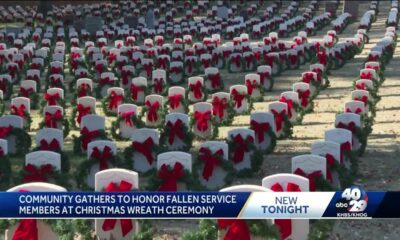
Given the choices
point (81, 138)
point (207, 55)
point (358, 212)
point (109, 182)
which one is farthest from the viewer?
point (207, 55)

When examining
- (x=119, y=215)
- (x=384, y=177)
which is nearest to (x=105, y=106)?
(x=384, y=177)

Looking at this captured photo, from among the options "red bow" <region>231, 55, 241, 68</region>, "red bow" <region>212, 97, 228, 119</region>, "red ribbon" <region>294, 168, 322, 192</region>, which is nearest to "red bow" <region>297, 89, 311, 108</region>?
"red bow" <region>212, 97, 228, 119</region>

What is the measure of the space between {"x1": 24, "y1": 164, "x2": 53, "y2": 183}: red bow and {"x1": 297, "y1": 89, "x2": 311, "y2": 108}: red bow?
34.0 ft

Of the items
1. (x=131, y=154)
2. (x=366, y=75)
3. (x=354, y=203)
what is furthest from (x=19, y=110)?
(x=354, y=203)

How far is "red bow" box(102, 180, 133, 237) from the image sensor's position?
47.6 ft

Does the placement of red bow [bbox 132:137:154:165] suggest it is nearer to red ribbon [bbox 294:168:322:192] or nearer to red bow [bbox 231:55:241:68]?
red ribbon [bbox 294:168:322:192]

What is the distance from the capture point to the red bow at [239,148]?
19.1 metres

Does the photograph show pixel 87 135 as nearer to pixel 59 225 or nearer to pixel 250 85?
pixel 59 225

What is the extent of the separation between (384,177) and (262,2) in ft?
156

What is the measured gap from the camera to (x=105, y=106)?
1015 inches

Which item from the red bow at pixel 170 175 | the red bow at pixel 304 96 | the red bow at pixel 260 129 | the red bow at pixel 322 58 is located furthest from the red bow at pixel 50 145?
the red bow at pixel 322 58

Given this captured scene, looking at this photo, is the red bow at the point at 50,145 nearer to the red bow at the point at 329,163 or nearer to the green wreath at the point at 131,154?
the green wreath at the point at 131,154

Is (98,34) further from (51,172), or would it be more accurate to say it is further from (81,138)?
(51,172)

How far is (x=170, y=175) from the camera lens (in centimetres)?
1644
